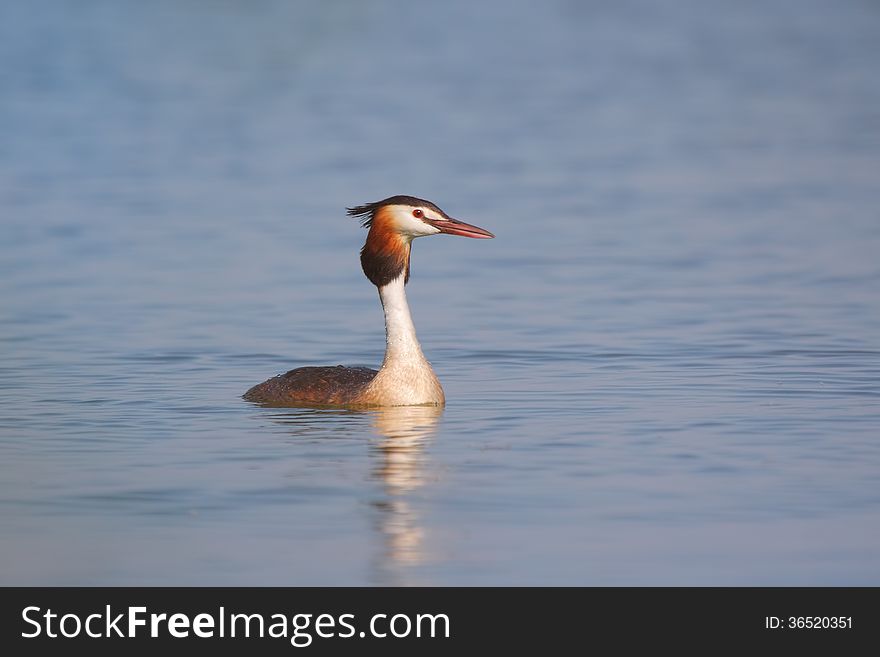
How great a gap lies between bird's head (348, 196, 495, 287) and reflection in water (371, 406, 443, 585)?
3.84ft

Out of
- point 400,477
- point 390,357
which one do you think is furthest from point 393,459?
point 390,357

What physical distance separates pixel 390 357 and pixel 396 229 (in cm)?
100

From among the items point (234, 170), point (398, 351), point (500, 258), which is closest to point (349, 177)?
point (234, 170)

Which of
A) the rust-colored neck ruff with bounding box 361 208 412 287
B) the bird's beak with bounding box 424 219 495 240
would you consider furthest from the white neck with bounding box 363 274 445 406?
the bird's beak with bounding box 424 219 495 240

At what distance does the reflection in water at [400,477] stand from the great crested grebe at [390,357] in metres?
0.15

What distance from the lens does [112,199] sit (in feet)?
99.8

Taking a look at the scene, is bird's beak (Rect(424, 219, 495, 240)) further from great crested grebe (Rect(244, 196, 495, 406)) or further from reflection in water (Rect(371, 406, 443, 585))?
reflection in water (Rect(371, 406, 443, 585))

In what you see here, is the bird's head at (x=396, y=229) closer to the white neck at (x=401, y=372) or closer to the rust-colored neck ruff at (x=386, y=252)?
the rust-colored neck ruff at (x=386, y=252)

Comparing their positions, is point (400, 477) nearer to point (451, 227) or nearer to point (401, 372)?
point (401, 372)

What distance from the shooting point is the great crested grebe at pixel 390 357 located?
51.5 feet

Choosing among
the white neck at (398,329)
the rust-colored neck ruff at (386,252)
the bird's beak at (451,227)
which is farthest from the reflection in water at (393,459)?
the bird's beak at (451,227)

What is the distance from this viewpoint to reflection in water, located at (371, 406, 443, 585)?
10648mm

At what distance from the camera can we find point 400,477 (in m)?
12.7
